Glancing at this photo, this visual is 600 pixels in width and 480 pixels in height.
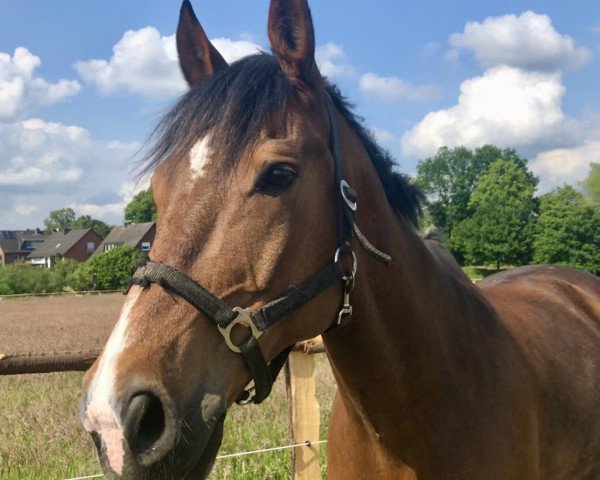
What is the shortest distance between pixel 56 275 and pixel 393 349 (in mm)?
51684

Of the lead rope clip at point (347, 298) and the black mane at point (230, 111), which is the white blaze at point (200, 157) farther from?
the lead rope clip at point (347, 298)

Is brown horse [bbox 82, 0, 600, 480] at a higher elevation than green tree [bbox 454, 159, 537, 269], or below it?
below

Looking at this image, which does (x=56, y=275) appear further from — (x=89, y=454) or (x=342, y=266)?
(x=342, y=266)

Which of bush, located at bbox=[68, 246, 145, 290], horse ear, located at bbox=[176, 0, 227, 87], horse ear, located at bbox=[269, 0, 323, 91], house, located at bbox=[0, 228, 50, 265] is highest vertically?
house, located at bbox=[0, 228, 50, 265]

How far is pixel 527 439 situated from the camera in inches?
98.9

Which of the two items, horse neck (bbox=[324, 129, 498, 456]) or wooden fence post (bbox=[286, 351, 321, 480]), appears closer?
horse neck (bbox=[324, 129, 498, 456])

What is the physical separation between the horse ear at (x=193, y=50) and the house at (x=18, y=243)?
104 m

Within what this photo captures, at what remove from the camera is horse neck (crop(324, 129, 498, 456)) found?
7.33 feet

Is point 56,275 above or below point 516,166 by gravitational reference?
below

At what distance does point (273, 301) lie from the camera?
1.85m

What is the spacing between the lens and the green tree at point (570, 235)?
5384 centimetres

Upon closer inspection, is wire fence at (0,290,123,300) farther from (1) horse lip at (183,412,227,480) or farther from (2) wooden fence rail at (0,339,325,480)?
(1) horse lip at (183,412,227,480)

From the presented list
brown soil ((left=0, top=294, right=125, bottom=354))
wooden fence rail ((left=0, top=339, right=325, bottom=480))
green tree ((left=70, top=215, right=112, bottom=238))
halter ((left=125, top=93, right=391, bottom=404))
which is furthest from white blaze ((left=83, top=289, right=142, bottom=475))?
green tree ((left=70, top=215, right=112, bottom=238))

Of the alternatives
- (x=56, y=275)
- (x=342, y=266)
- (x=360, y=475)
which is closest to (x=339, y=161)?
(x=342, y=266)
